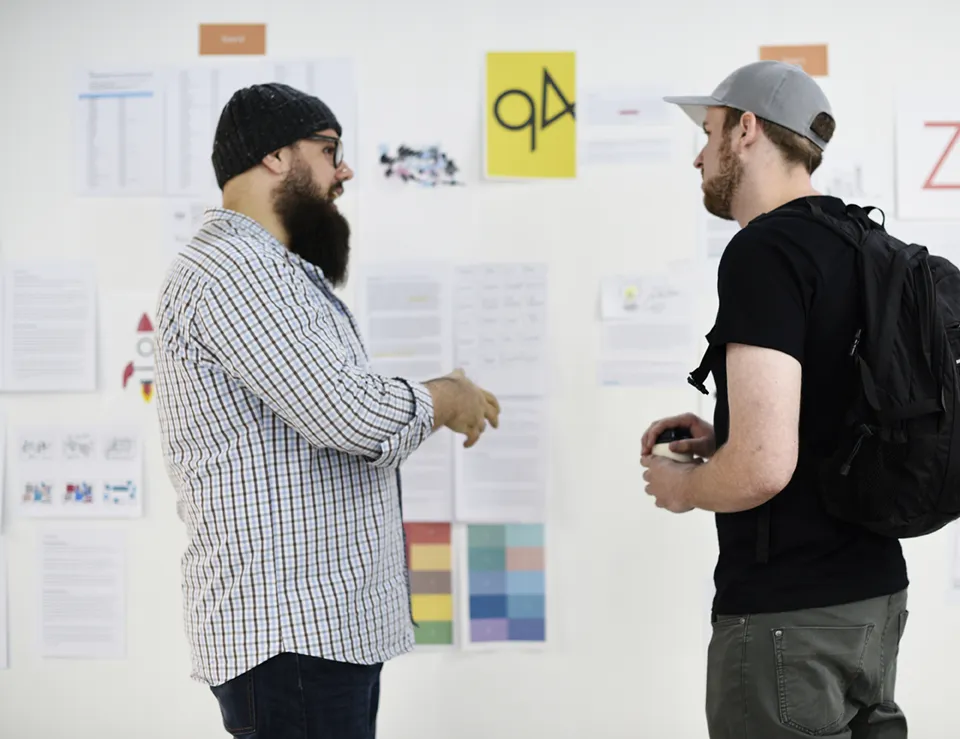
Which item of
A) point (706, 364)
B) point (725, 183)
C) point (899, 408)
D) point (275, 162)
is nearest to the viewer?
point (899, 408)

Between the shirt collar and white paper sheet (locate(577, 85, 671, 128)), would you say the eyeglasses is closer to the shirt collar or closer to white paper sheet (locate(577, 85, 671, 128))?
the shirt collar

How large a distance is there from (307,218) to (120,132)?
0.86 metres

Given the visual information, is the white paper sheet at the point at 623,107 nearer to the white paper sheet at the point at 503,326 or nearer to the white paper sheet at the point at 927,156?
the white paper sheet at the point at 503,326

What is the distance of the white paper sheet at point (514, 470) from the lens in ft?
6.31

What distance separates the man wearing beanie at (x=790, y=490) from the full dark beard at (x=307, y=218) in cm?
61

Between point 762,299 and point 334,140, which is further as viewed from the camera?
point 334,140

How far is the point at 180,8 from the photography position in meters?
1.93

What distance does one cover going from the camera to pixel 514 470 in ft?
6.33

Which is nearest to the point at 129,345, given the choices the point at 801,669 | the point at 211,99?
the point at 211,99

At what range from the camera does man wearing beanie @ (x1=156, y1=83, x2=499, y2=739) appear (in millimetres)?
1176

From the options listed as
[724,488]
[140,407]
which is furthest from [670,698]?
[140,407]

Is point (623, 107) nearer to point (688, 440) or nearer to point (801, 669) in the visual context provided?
point (688, 440)

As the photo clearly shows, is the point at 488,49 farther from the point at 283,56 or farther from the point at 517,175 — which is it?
the point at 283,56

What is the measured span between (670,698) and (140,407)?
1.37 m
